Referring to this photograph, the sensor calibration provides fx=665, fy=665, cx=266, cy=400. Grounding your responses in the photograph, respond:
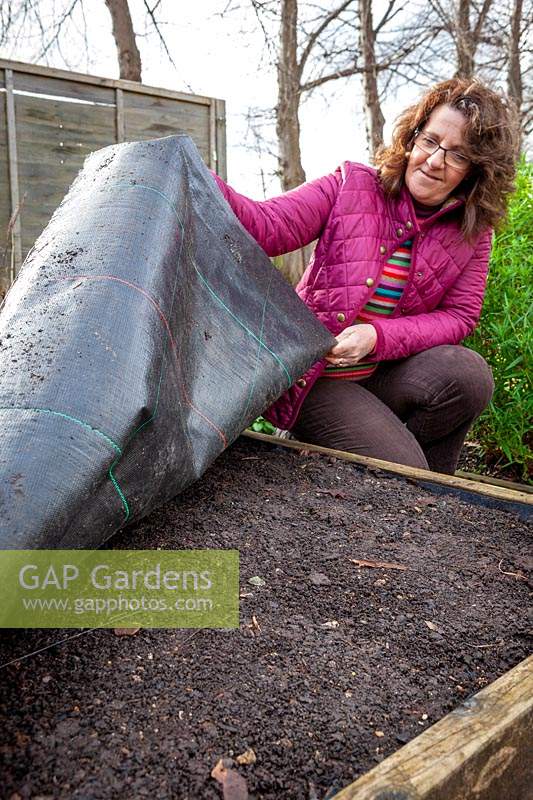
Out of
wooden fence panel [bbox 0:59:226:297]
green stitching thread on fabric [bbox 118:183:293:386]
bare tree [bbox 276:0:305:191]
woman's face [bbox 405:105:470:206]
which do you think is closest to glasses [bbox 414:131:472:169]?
woman's face [bbox 405:105:470:206]

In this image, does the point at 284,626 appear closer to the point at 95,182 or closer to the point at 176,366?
the point at 176,366

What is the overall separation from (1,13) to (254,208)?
5.40 m

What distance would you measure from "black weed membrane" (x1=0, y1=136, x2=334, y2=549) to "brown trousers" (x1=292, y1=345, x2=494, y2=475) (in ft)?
1.25

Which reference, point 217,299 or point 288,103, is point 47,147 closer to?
point 288,103

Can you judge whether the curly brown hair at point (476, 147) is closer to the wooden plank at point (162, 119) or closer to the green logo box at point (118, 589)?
the green logo box at point (118, 589)

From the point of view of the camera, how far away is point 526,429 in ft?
8.27

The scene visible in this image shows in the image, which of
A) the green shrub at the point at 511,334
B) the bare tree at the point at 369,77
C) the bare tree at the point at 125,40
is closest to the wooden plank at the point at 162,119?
the bare tree at the point at 125,40

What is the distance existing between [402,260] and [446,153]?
13.5 inches

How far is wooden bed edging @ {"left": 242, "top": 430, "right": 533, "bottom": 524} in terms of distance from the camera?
1.66 metres

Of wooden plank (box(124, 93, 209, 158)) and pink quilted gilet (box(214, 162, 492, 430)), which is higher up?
wooden plank (box(124, 93, 209, 158))

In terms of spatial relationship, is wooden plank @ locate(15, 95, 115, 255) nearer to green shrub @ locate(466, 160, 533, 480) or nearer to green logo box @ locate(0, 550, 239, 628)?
green shrub @ locate(466, 160, 533, 480)

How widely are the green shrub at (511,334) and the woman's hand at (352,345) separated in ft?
2.25

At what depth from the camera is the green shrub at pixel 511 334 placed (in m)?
2.45

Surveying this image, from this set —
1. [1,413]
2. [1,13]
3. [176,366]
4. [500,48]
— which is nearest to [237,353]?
[176,366]
